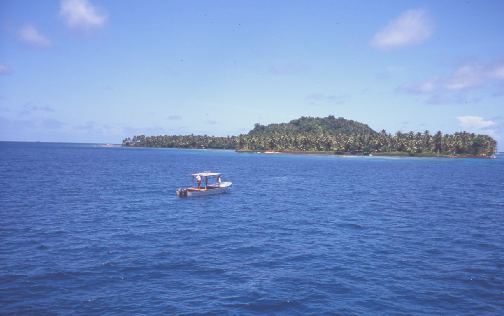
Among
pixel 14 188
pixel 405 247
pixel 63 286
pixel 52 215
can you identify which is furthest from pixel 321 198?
pixel 14 188

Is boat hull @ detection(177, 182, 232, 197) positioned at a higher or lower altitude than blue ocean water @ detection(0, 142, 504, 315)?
higher

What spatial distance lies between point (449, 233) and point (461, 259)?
9.82 m

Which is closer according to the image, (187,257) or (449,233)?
(187,257)

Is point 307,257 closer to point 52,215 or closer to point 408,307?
point 408,307

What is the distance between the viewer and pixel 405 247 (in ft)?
113

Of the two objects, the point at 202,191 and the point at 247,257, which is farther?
the point at 202,191

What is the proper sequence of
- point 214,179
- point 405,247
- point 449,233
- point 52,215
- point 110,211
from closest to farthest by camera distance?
point 405,247
point 449,233
point 52,215
point 110,211
point 214,179

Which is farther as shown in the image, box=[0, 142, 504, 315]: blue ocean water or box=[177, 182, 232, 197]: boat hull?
box=[177, 182, 232, 197]: boat hull

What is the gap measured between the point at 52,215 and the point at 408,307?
135 feet

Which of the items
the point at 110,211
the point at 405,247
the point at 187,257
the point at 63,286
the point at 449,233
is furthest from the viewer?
the point at 110,211

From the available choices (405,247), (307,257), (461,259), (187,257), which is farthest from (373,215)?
(187,257)

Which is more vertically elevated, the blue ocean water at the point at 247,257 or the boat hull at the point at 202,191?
the boat hull at the point at 202,191

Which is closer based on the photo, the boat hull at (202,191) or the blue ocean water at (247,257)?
the blue ocean water at (247,257)

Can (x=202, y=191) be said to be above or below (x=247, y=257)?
above
